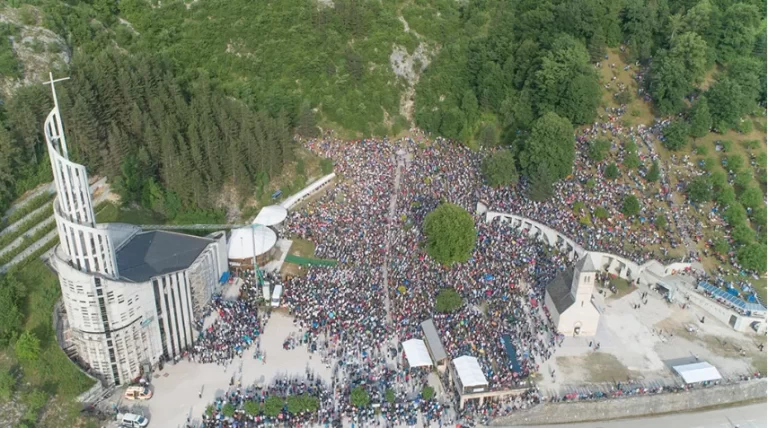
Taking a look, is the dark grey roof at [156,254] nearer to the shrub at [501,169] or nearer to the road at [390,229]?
the road at [390,229]

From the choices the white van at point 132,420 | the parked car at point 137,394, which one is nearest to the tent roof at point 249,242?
the parked car at point 137,394

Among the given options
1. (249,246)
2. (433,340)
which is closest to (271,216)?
(249,246)

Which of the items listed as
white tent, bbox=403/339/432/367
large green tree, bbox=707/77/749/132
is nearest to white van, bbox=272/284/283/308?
white tent, bbox=403/339/432/367

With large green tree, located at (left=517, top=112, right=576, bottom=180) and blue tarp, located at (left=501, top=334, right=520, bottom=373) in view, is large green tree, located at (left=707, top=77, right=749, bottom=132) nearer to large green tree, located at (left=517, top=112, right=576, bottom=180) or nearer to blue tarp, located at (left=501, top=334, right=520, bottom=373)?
large green tree, located at (left=517, top=112, right=576, bottom=180)

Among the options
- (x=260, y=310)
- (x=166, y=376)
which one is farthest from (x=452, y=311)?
(x=166, y=376)

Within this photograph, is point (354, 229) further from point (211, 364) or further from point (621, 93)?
point (621, 93)
